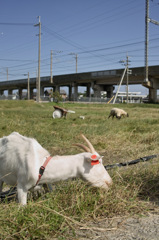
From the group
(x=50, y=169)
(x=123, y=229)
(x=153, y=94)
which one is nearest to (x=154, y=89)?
(x=153, y=94)

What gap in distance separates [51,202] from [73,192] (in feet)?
0.90

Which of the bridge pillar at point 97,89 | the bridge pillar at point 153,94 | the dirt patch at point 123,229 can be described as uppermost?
the bridge pillar at point 97,89

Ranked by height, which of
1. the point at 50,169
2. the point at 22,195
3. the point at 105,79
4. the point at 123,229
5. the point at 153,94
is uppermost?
the point at 105,79

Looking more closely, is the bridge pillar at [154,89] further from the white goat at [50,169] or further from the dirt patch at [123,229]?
the dirt patch at [123,229]

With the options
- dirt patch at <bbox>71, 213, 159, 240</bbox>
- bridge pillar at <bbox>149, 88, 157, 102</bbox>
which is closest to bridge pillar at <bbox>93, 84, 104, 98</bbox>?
bridge pillar at <bbox>149, 88, 157, 102</bbox>

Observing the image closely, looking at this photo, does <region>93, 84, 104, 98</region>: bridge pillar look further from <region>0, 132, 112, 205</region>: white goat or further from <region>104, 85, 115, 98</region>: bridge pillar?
<region>0, 132, 112, 205</region>: white goat

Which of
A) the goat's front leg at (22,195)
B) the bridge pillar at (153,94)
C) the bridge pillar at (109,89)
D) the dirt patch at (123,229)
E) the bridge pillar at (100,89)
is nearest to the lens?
the dirt patch at (123,229)

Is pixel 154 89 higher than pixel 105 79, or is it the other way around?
pixel 105 79

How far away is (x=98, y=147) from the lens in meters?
6.97

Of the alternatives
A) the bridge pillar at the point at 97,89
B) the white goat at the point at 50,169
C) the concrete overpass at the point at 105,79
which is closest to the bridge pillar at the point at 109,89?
the concrete overpass at the point at 105,79

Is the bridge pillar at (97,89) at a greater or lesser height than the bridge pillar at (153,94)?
greater

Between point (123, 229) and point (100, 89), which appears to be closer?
point (123, 229)

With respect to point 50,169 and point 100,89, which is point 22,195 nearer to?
point 50,169

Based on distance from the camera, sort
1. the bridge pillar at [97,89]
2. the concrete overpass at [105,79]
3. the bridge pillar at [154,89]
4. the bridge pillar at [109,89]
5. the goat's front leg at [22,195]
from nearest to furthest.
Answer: the goat's front leg at [22,195] → the concrete overpass at [105,79] → the bridge pillar at [154,89] → the bridge pillar at [97,89] → the bridge pillar at [109,89]
